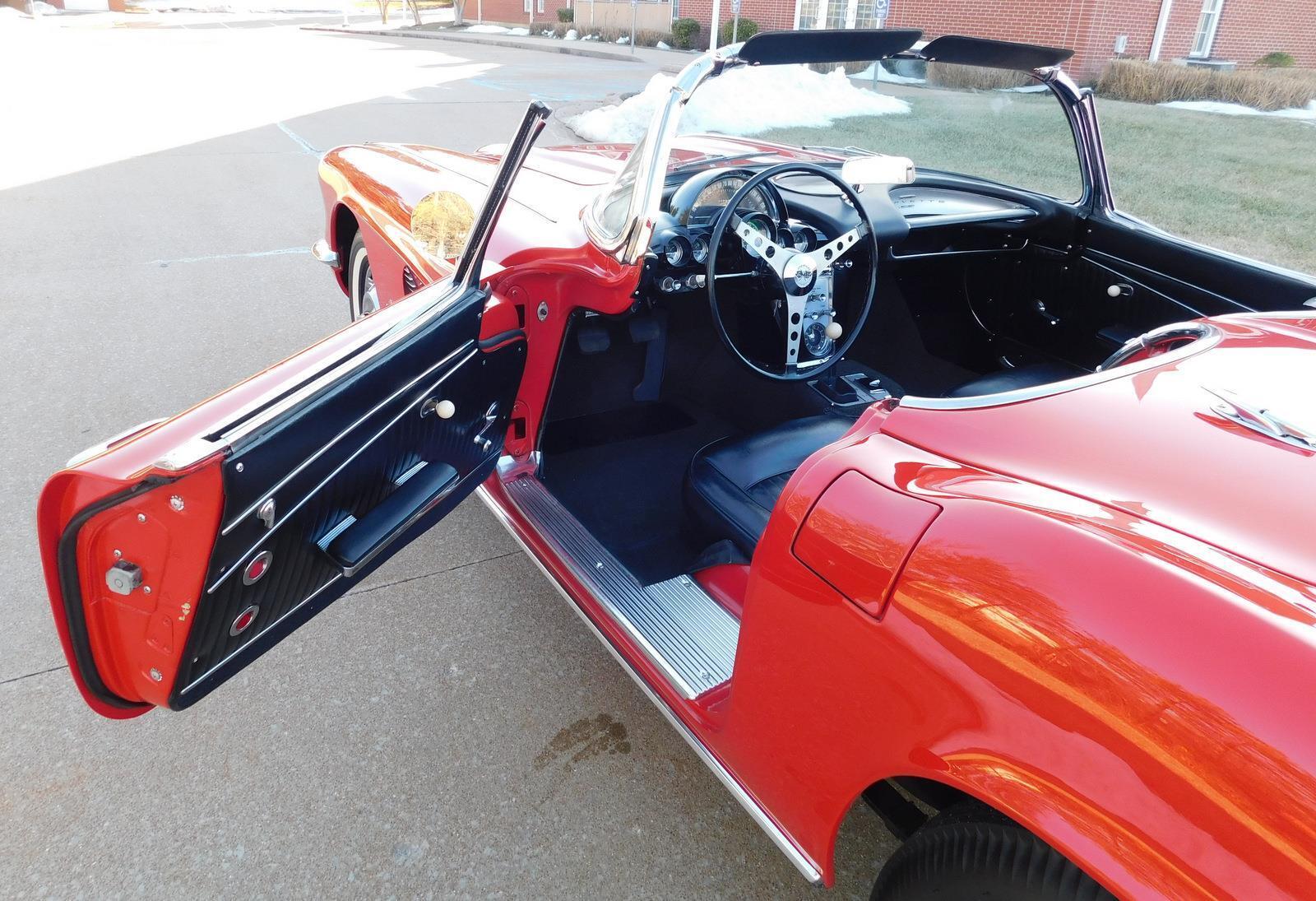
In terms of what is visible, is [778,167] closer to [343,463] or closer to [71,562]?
[343,463]

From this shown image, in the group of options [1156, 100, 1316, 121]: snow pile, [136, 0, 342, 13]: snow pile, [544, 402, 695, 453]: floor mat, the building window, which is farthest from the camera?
[136, 0, 342, 13]: snow pile

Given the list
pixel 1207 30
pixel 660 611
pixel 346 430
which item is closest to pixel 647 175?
pixel 346 430

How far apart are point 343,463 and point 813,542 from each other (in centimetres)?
100

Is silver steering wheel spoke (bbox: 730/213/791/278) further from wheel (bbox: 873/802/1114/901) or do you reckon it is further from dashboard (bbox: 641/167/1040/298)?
wheel (bbox: 873/802/1114/901)

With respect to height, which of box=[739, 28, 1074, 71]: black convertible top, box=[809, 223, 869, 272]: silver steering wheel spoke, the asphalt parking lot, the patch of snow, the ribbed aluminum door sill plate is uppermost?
box=[739, 28, 1074, 71]: black convertible top

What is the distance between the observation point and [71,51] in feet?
66.1

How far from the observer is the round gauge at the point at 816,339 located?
2669 mm

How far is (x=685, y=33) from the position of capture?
880 inches

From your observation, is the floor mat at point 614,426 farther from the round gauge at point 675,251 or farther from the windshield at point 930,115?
the windshield at point 930,115

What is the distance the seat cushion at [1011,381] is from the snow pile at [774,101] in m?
1.09

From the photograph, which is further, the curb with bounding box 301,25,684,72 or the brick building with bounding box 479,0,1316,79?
the curb with bounding box 301,25,684,72

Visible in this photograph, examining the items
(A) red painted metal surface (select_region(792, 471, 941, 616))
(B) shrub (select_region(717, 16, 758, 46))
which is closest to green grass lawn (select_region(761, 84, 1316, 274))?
(A) red painted metal surface (select_region(792, 471, 941, 616))

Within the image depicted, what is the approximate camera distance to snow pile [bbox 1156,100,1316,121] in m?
11.7

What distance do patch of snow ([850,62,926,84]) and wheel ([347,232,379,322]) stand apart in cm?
207
